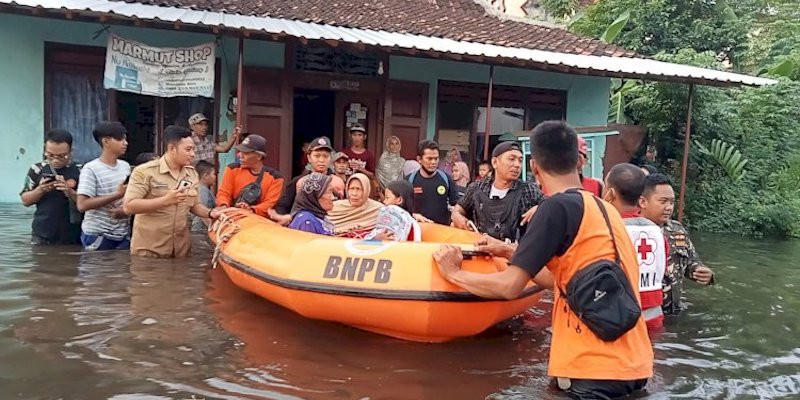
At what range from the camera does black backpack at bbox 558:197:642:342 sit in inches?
105

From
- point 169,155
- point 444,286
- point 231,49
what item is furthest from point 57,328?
point 231,49

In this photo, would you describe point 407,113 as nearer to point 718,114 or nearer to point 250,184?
point 250,184

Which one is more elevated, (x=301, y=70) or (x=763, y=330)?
(x=301, y=70)

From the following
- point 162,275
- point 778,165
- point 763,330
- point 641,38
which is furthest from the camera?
point 641,38

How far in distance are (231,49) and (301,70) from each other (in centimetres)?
105

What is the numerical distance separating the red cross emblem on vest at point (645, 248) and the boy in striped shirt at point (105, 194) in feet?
14.0

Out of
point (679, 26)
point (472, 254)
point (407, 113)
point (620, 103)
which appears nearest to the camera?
point (472, 254)

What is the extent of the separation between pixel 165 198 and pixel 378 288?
7.80 feet

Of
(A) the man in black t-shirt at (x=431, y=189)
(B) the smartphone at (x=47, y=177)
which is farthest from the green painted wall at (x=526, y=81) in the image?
(B) the smartphone at (x=47, y=177)

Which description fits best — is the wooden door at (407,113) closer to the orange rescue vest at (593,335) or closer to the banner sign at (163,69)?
the banner sign at (163,69)

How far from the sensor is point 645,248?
4.20 meters

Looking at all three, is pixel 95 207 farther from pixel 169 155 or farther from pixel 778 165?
pixel 778 165

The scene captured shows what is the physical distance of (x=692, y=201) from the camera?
13180 millimetres

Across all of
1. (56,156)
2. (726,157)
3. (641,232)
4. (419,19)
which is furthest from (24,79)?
(726,157)
